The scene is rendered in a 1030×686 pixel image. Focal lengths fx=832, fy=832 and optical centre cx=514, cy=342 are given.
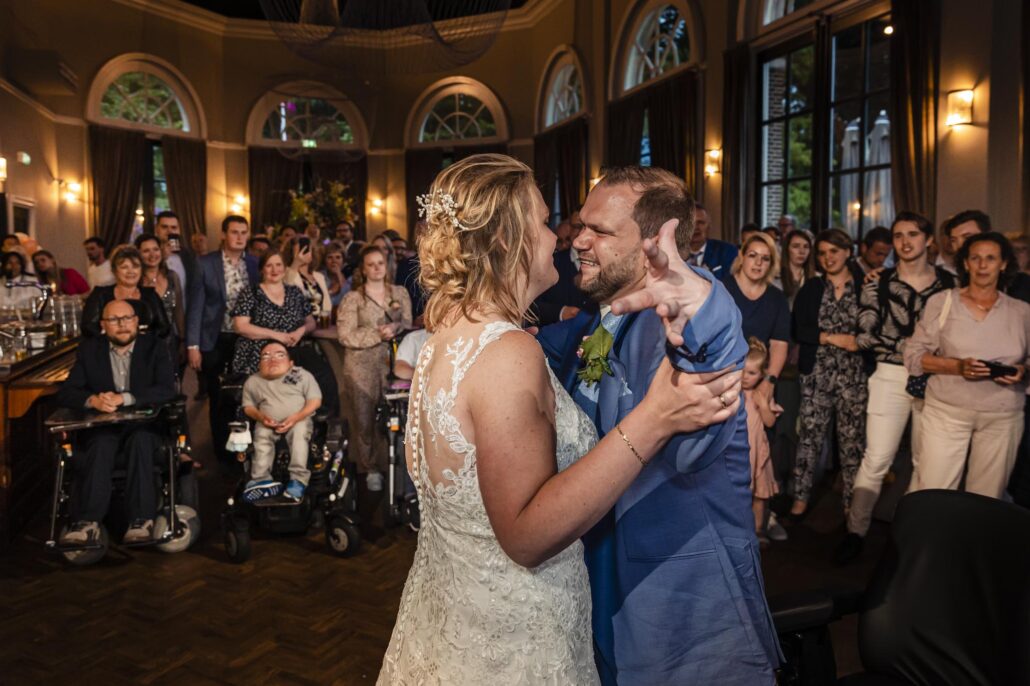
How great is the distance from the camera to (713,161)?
9.83 meters

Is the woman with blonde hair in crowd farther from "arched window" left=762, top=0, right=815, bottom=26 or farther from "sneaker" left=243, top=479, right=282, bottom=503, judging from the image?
"arched window" left=762, top=0, right=815, bottom=26

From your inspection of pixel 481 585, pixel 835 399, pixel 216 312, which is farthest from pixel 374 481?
pixel 481 585

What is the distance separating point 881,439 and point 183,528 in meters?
3.65

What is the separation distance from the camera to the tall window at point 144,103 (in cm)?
1458

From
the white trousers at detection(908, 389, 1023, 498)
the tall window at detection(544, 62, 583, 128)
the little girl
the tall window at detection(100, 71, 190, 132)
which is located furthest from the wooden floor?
the tall window at detection(100, 71, 190, 132)

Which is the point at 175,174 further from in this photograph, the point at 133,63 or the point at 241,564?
the point at 241,564

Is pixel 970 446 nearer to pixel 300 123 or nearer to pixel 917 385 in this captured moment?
pixel 917 385

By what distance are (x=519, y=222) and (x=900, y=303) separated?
3.41 metres

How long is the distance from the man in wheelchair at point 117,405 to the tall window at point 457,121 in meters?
12.4

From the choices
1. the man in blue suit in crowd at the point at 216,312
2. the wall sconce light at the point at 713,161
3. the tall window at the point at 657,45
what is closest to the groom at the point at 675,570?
the man in blue suit in crowd at the point at 216,312

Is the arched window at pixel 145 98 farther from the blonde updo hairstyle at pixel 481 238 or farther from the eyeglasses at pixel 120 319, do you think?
the blonde updo hairstyle at pixel 481 238

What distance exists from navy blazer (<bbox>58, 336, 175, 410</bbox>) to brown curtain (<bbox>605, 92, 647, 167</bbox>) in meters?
8.11

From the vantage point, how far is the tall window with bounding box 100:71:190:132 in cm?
1458

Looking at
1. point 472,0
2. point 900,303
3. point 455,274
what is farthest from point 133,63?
point 455,274
